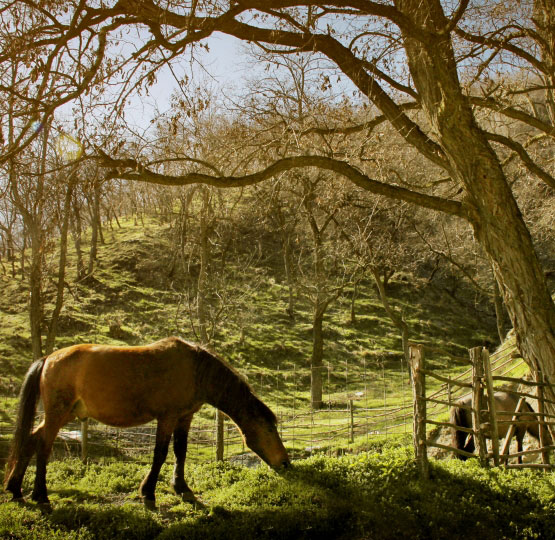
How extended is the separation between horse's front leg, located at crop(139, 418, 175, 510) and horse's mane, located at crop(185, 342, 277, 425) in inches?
25.4

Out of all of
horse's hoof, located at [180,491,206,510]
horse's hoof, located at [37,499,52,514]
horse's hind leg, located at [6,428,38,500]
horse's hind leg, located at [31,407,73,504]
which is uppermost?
horse's hind leg, located at [31,407,73,504]

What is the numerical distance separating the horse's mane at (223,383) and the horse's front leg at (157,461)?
65cm

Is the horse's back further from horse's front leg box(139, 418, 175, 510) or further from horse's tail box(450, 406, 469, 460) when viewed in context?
horse's tail box(450, 406, 469, 460)

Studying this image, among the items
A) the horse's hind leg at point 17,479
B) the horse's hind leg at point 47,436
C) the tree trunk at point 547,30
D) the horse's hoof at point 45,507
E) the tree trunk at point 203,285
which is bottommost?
the horse's hoof at point 45,507

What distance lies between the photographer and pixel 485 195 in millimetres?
6277

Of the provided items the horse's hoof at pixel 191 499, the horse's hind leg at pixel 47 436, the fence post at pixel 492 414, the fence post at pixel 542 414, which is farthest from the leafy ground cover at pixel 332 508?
the fence post at pixel 542 414

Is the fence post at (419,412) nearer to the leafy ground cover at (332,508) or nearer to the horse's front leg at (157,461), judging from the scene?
the leafy ground cover at (332,508)

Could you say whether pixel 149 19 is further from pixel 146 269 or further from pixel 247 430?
pixel 146 269

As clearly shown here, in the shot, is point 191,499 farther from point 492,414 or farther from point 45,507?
point 492,414

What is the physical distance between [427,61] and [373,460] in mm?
5107

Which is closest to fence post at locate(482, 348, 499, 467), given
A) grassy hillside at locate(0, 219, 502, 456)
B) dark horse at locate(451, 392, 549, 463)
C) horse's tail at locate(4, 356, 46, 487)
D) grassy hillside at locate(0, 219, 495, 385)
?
dark horse at locate(451, 392, 549, 463)

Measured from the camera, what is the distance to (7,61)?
578 centimetres

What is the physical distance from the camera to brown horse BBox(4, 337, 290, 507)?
238 inches

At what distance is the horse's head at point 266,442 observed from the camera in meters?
6.49
